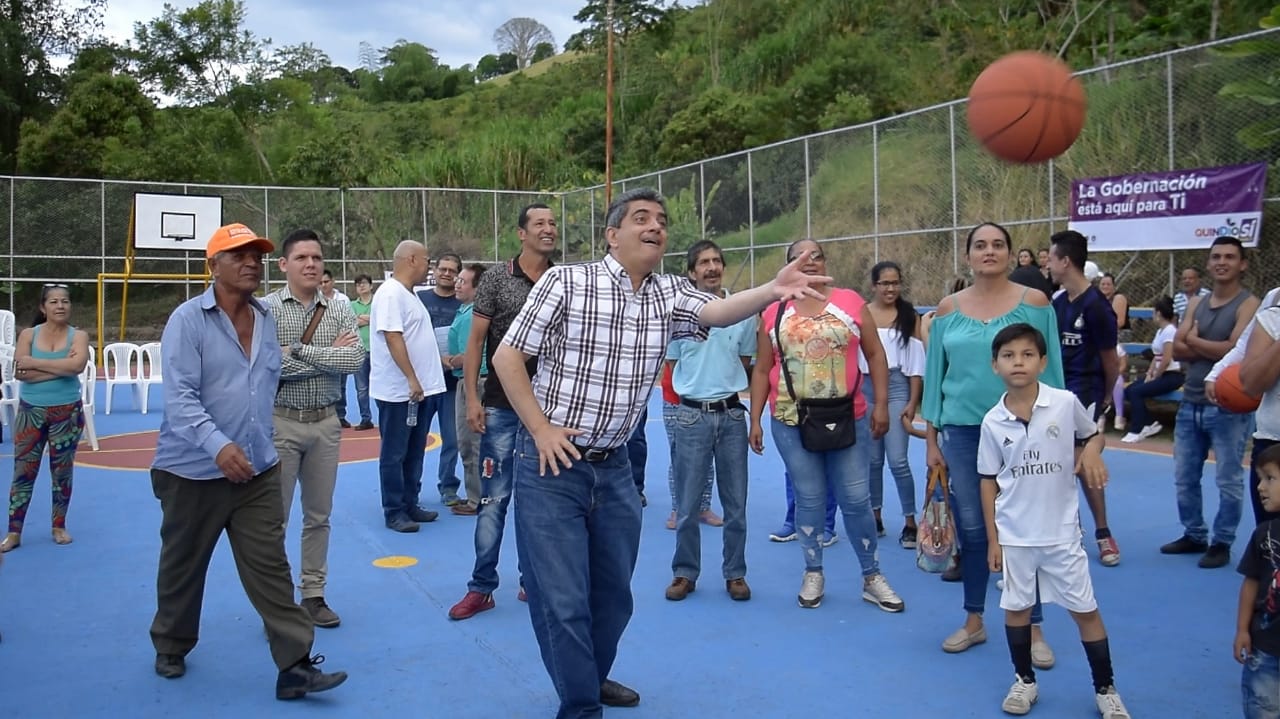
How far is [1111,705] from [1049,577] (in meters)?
0.51

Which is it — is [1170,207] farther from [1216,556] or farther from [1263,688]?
[1263,688]

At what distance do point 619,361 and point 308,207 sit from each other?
77.6ft

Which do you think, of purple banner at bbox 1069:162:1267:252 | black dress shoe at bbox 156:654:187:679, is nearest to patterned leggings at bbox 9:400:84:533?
black dress shoe at bbox 156:654:187:679

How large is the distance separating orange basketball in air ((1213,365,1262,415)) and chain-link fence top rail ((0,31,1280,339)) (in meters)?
7.25

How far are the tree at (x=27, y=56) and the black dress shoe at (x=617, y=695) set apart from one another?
36.8m

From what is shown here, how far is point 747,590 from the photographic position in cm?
588

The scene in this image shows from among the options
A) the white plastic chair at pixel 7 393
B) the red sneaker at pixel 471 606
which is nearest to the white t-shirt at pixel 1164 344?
the red sneaker at pixel 471 606

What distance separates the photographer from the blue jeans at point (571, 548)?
3750 millimetres

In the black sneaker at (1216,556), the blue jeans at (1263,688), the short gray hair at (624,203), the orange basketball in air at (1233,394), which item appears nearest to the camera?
the blue jeans at (1263,688)

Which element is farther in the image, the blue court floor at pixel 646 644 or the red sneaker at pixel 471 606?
the red sneaker at pixel 471 606

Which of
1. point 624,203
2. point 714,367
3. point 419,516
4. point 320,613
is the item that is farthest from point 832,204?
point 624,203

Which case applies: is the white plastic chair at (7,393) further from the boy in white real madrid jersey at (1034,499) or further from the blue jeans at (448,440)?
the boy in white real madrid jersey at (1034,499)

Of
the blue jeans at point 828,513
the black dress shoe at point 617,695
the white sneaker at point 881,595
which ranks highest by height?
the blue jeans at point 828,513

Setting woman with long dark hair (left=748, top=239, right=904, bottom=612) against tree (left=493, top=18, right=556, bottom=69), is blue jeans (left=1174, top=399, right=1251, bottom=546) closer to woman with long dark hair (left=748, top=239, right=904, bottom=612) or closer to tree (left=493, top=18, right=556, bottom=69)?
woman with long dark hair (left=748, top=239, right=904, bottom=612)
